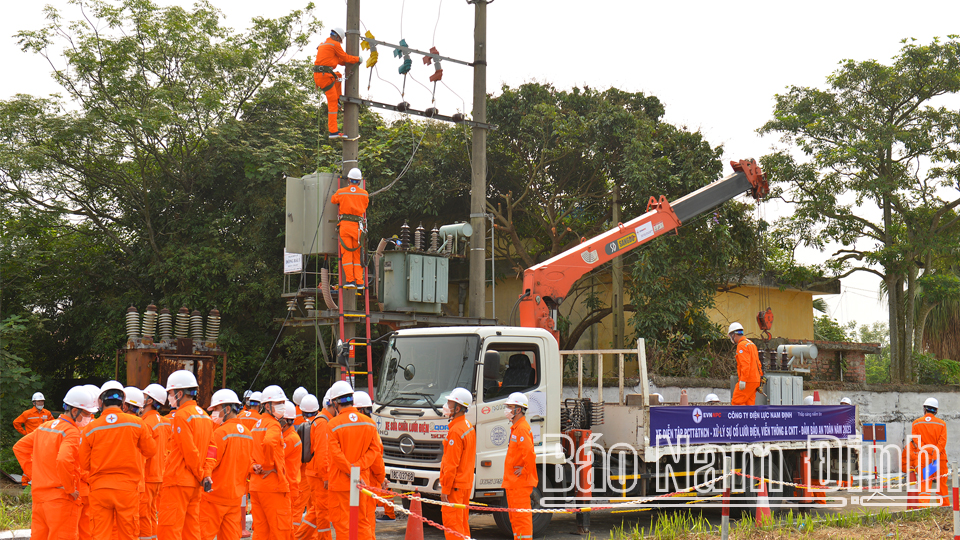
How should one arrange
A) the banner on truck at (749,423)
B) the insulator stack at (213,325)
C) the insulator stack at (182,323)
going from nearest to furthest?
the banner on truck at (749,423) → the insulator stack at (182,323) → the insulator stack at (213,325)

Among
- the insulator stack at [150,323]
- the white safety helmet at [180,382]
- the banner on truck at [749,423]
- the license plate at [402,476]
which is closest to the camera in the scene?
the white safety helmet at [180,382]

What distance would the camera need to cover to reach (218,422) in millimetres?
8883

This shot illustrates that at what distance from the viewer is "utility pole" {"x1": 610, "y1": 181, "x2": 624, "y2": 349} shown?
2019 cm

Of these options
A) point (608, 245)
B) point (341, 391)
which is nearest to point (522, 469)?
point (341, 391)

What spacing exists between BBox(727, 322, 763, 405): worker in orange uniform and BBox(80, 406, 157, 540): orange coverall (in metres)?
7.91

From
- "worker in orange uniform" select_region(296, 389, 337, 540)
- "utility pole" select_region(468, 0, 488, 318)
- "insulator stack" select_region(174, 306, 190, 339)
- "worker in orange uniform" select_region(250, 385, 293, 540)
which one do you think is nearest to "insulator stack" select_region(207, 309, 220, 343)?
"insulator stack" select_region(174, 306, 190, 339)

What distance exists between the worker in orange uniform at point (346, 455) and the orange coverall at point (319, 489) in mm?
251

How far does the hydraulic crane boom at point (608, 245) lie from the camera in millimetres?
11359

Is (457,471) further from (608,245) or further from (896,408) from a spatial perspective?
(896,408)

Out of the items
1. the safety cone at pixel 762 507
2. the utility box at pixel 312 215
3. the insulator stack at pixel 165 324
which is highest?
the utility box at pixel 312 215

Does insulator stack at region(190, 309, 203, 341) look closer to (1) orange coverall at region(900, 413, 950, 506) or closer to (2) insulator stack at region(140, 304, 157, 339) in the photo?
(2) insulator stack at region(140, 304, 157, 339)

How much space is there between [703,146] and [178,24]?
13144 millimetres

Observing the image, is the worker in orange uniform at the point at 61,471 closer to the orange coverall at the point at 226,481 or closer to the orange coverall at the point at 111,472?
the orange coverall at the point at 111,472

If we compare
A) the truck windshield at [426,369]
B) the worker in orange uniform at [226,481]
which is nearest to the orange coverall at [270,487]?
the worker in orange uniform at [226,481]
